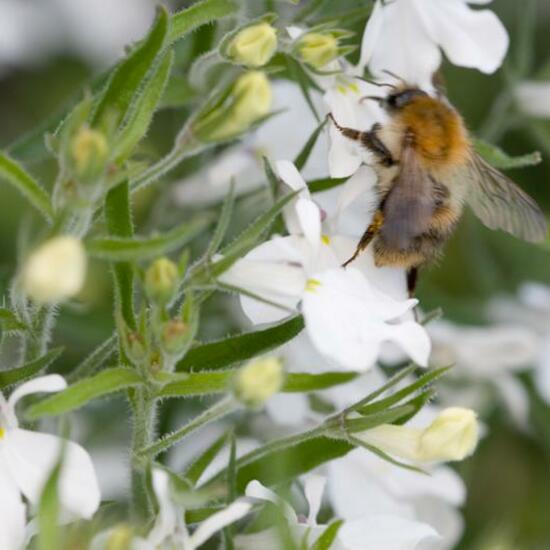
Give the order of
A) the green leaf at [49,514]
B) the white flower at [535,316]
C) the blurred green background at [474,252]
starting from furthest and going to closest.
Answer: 1. the white flower at [535,316]
2. the blurred green background at [474,252]
3. the green leaf at [49,514]

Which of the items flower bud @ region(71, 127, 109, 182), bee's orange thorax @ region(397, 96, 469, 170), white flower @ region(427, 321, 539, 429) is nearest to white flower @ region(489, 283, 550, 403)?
white flower @ region(427, 321, 539, 429)

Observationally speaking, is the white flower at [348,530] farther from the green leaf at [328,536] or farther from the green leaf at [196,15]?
the green leaf at [196,15]

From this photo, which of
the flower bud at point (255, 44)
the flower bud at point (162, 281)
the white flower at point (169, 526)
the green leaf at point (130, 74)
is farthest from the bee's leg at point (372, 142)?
the white flower at point (169, 526)

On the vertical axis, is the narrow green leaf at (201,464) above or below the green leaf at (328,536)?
above

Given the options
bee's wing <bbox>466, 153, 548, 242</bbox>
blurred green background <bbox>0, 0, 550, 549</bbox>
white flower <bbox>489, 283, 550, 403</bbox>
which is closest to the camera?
bee's wing <bbox>466, 153, 548, 242</bbox>

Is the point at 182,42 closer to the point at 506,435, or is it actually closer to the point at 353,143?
the point at 353,143

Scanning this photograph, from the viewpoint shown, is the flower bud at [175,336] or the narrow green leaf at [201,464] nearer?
the flower bud at [175,336]

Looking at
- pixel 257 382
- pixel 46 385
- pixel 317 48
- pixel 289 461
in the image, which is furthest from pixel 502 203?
pixel 46 385

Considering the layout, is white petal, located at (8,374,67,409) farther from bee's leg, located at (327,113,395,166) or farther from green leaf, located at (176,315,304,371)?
bee's leg, located at (327,113,395,166)
